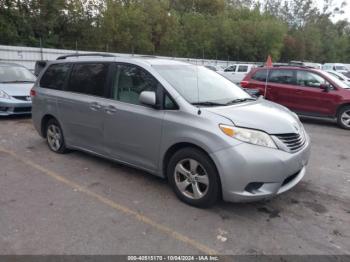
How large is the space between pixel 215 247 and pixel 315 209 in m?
1.55

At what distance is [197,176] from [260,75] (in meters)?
7.97

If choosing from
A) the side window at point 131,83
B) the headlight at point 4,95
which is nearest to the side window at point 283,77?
the side window at point 131,83

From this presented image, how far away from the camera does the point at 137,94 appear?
4504mm

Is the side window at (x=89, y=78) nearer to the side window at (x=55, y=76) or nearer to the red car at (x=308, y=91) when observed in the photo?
the side window at (x=55, y=76)

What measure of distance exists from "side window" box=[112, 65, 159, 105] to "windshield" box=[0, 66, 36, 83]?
20.1ft

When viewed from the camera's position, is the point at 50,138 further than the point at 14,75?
No

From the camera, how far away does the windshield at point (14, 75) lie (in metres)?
9.54

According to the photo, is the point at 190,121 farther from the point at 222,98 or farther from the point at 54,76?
the point at 54,76

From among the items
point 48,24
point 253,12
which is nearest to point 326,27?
point 253,12

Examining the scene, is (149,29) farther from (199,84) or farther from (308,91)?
(199,84)

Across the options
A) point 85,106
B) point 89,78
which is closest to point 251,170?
point 85,106

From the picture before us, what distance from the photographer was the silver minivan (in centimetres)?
362

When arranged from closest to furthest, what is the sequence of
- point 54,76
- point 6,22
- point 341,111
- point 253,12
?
point 54,76
point 341,111
point 6,22
point 253,12

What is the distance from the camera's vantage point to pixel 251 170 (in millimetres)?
3525
